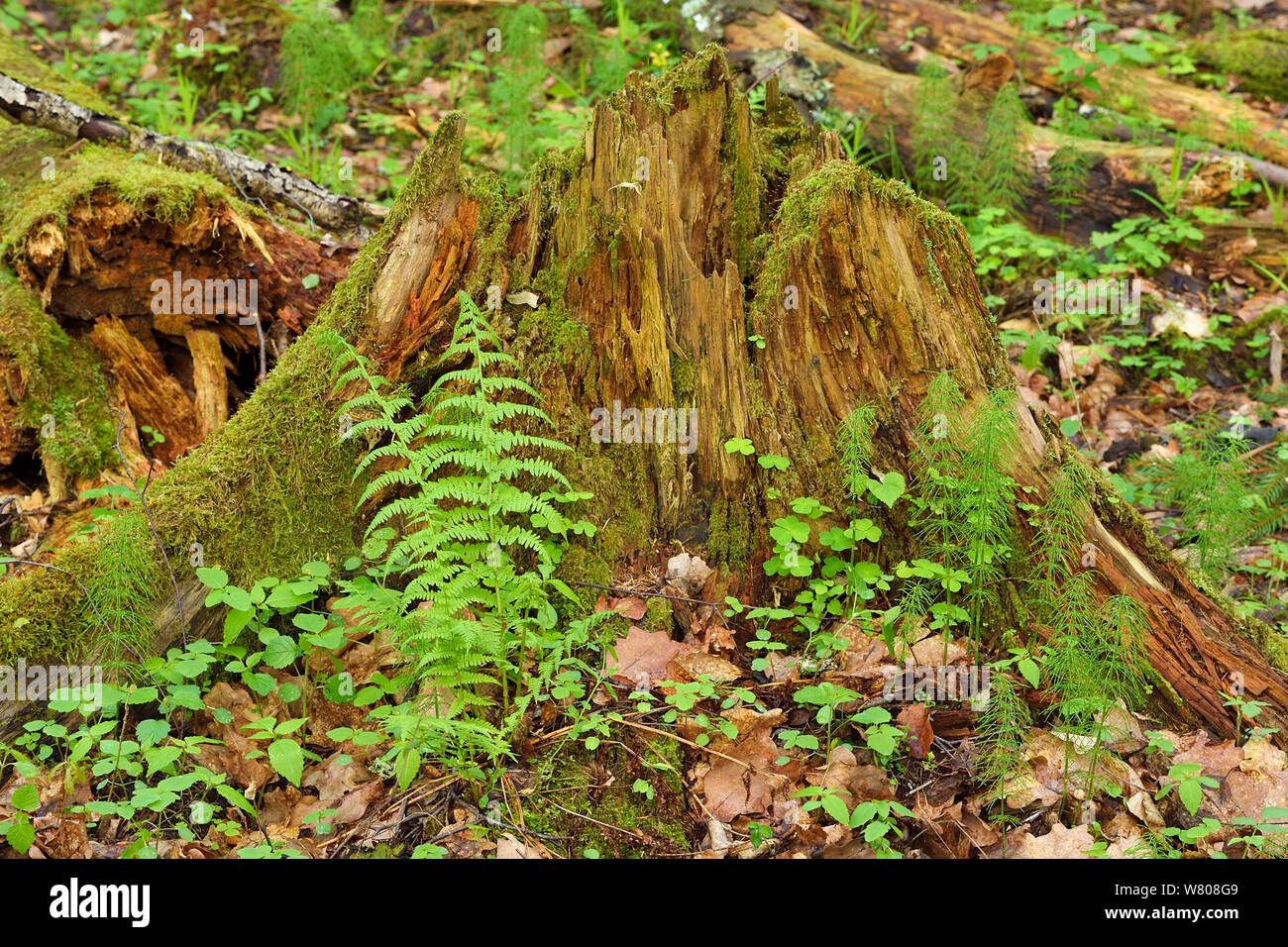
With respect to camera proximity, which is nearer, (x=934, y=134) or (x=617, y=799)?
(x=617, y=799)

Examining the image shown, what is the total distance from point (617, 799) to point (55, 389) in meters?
3.68

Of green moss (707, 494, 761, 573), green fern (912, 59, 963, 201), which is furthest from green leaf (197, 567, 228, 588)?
green fern (912, 59, 963, 201)

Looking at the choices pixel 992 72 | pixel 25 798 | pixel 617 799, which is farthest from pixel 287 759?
pixel 992 72

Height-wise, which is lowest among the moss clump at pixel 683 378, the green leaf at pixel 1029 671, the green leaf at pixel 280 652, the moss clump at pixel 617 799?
the moss clump at pixel 617 799

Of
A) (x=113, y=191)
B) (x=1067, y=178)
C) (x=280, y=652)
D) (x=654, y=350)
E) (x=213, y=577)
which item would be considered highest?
(x=1067, y=178)

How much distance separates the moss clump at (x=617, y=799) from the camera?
3.03m

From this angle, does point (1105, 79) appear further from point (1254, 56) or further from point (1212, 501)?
point (1212, 501)

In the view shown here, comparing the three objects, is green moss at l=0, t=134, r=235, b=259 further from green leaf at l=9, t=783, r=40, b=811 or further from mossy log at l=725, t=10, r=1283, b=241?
mossy log at l=725, t=10, r=1283, b=241

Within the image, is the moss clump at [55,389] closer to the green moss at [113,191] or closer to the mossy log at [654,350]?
the green moss at [113,191]

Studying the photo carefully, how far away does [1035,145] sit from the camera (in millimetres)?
7445

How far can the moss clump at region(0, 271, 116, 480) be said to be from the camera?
15.9ft

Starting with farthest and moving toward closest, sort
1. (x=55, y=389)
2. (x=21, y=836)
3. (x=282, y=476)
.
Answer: (x=55, y=389) → (x=282, y=476) → (x=21, y=836)

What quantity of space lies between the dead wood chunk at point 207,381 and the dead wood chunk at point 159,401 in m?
0.06

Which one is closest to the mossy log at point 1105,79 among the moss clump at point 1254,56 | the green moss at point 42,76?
the moss clump at point 1254,56
